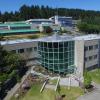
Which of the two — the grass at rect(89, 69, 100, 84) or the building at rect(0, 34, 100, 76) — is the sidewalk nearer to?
the building at rect(0, 34, 100, 76)

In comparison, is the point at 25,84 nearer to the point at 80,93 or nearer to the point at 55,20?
the point at 80,93

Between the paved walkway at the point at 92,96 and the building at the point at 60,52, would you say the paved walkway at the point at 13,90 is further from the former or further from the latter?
the paved walkway at the point at 92,96

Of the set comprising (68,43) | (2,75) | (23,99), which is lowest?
(23,99)

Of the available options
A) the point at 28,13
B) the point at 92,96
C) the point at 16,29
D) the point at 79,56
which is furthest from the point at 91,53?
the point at 28,13

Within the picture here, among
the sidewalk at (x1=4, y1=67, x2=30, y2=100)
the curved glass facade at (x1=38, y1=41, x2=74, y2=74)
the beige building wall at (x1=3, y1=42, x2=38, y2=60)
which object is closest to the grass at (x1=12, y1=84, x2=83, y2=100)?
the sidewalk at (x1=4, y1=67, x2=30, y2=100)

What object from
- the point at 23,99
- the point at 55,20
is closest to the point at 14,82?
the point at 23,99

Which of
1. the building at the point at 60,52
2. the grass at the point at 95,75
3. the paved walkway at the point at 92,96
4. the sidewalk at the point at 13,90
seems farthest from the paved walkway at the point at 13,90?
the grass at the point at 95,75
